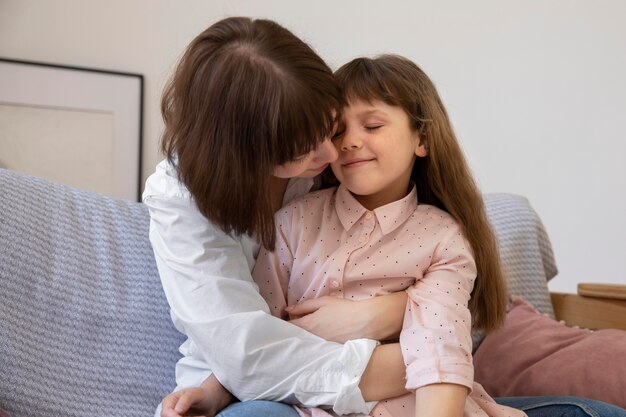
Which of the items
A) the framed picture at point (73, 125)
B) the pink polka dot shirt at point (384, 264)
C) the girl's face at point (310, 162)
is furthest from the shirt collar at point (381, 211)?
the framed picture at point (73, 125)

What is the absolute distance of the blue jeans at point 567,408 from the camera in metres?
1.24

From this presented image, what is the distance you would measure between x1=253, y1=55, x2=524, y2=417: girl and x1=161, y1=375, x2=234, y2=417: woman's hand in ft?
0.53

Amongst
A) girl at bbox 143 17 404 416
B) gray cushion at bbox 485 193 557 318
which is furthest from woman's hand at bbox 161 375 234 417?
gray cushion at bbox 485 193 557 318

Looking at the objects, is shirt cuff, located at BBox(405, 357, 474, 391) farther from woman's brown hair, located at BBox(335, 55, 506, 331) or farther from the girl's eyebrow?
the girl's eyebrow

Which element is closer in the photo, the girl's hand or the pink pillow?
→ the girl's hand

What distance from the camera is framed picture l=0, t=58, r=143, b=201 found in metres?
1.98

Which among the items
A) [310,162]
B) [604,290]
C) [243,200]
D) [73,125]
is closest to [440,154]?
[310,162]

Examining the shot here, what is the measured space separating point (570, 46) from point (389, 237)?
1290 millimetres

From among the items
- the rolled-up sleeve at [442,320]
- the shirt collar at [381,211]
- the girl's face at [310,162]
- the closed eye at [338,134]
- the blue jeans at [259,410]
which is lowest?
the blue jeans at [259,410]

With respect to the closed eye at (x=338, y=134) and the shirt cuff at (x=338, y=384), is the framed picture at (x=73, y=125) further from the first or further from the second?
the shirt cuff at (x=338, y=384)

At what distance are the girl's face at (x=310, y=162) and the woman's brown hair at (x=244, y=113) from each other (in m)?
0.03

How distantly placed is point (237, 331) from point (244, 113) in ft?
0.98

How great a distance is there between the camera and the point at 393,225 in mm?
1290

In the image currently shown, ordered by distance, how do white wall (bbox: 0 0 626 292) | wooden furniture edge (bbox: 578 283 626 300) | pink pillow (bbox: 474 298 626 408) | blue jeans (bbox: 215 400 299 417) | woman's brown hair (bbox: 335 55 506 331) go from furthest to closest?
white wall (bbox: 0 0 626 292) < wooden furniture edge (bbox: 578 283 626 300) < pink pillow (bbox: 474 298 626 408) < woman's brown hair (bbox: 335 55 506 331) < blue jeans (bbox: 215 400 299 417)
